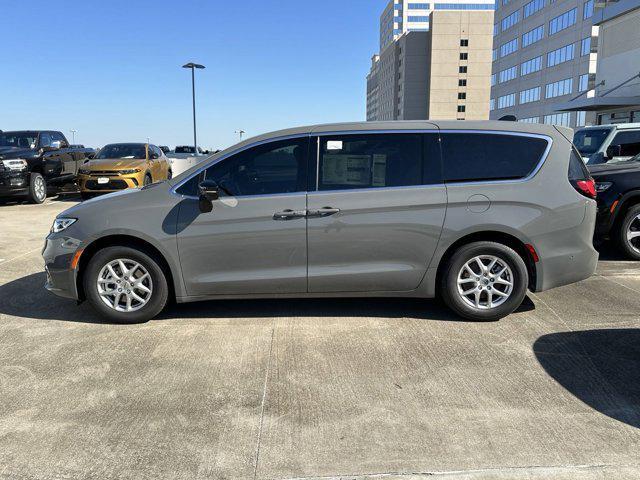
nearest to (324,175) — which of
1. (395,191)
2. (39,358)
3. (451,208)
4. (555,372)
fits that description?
(395,191)

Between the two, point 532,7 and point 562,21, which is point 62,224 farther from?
point 532,7

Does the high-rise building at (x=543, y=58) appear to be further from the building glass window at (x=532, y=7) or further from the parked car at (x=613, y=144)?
the parked car at (x=613, y=144)

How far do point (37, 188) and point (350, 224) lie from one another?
12.7 metres

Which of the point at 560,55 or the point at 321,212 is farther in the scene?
the point at 560,55

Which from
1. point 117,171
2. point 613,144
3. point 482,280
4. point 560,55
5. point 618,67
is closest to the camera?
point 482,280

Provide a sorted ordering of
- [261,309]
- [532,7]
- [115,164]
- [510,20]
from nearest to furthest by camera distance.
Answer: [261,309]
[115,164]
[532,7]
[510,20]

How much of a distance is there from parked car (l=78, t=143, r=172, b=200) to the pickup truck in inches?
41.5

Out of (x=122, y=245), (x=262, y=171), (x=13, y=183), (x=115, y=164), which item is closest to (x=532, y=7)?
(x=115, y=164)

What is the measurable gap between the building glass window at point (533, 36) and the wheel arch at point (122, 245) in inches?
2840

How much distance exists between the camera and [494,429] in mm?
3006

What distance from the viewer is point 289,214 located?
445 centimetres

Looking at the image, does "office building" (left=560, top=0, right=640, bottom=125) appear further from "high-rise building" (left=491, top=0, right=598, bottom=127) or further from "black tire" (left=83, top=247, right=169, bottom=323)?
"black tire" (left=83, top=247, right=169, bottom=323)

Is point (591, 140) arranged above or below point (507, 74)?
below

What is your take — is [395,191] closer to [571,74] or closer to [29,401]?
[29,401]
